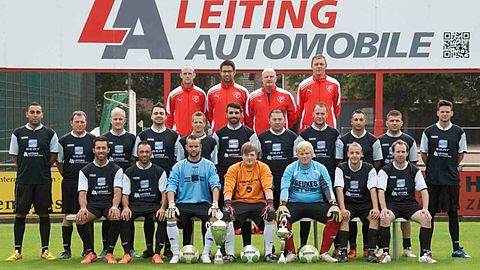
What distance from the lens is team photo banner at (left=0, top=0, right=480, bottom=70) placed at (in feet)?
44.5

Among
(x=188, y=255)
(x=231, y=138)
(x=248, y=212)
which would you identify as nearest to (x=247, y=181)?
(x=248, y=212)

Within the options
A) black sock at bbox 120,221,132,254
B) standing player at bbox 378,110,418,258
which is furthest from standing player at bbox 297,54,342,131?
black sock at bbox 120,221,132,254

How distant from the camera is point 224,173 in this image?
10336mm

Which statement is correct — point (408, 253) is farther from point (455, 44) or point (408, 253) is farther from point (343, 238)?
point (455, 44)

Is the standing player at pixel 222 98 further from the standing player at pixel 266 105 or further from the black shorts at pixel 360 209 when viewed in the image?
the black shorts at pixel 360 209

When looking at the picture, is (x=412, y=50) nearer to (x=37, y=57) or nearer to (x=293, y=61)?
(x=293, y=61)

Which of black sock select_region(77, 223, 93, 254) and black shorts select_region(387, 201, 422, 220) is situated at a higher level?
black shorts select_region(387, 201, 422, 220)

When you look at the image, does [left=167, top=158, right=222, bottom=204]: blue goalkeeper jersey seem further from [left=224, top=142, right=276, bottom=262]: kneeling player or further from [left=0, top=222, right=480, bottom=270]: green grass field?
[left=0, top=222, right=480, bottom=270]: green grass field

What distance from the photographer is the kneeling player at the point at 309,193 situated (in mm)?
9531

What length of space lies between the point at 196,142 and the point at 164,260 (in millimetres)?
1313

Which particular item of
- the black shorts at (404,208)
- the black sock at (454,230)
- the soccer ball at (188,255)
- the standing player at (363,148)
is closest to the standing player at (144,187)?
the soccer ball at (188,255)

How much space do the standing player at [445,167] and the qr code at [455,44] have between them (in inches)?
144

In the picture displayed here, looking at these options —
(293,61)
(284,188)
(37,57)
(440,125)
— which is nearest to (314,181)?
(284,188)

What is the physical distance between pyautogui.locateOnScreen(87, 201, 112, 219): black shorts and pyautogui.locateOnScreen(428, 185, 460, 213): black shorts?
3.59 m
